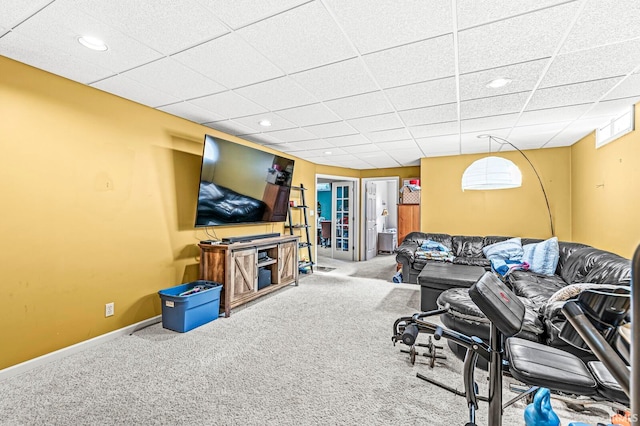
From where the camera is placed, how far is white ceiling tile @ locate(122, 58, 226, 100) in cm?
233

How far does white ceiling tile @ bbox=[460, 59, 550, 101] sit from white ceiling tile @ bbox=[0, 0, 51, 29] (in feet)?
9.58

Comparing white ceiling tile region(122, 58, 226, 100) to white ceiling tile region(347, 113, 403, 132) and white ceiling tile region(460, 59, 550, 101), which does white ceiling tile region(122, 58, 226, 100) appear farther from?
white ceiling tile region(460, 59, 550, 101)

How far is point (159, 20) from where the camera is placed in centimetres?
176

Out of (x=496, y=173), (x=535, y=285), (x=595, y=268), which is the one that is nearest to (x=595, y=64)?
(x=496, y=173)

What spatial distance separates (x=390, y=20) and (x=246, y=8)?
852mm

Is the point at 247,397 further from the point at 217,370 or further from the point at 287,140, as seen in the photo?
the point at 287,140

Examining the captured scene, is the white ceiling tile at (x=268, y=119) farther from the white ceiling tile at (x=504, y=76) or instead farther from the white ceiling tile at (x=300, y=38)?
the white ceiling tile at (x=504, y=76)

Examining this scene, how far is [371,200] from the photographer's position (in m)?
7.89

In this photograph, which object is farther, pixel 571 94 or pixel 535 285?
pixel 535 285

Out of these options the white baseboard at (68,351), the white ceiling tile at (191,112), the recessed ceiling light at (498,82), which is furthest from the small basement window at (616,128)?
the white baseboard at (68,351)

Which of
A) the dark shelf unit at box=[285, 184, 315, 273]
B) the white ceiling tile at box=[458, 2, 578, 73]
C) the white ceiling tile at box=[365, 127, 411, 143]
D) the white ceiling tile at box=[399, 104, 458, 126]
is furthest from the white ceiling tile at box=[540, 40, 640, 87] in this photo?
the dark shelf unit at box=[285, 184, 315, 273]

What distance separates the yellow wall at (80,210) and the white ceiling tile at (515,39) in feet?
10.5

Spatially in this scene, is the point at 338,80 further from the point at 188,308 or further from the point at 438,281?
the point at 188,308

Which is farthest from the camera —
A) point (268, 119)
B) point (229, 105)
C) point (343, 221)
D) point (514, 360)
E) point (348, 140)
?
point (343, 221)
